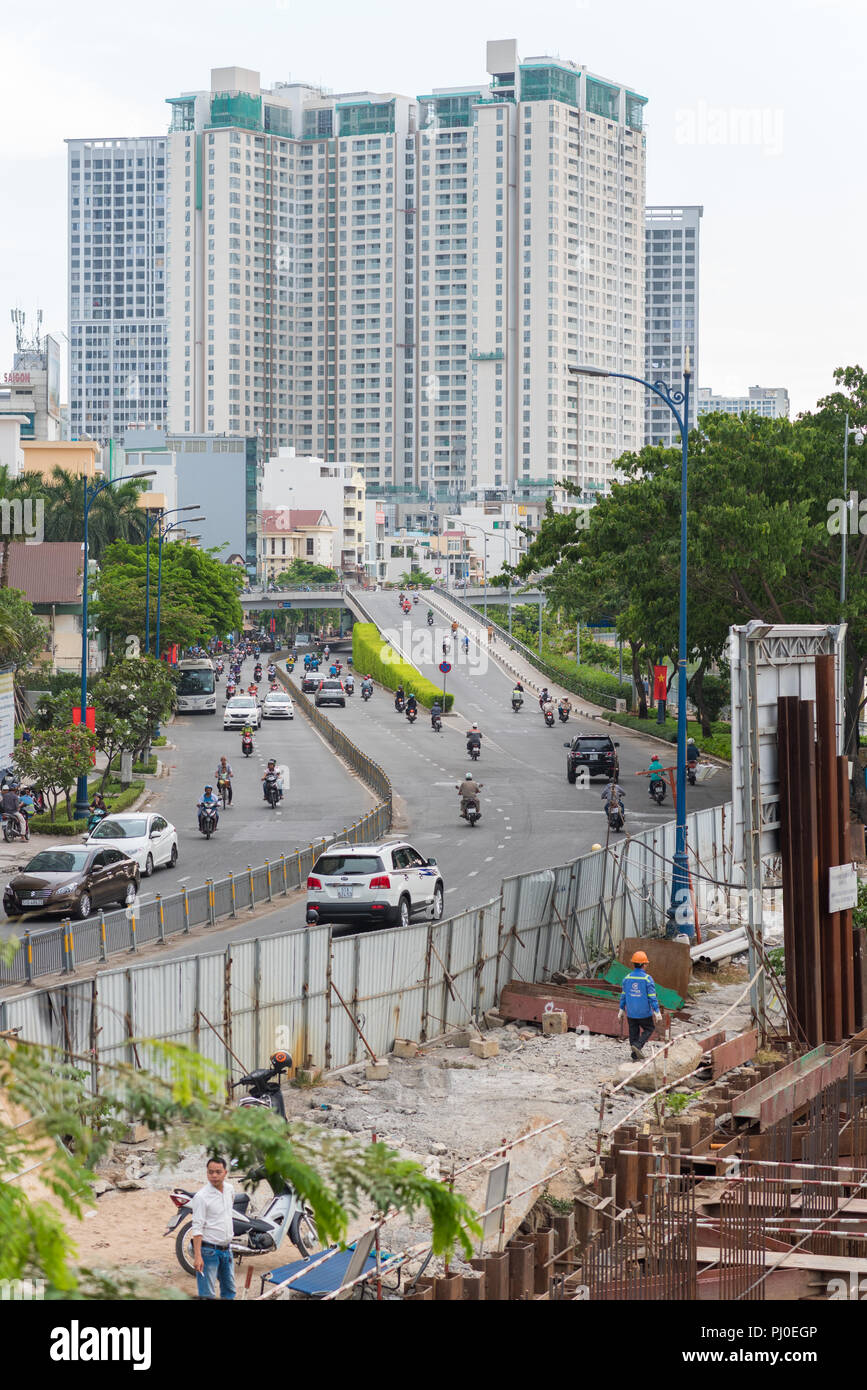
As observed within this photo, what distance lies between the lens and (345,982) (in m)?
20.4

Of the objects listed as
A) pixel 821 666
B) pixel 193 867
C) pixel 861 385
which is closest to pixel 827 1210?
pixel 821 666

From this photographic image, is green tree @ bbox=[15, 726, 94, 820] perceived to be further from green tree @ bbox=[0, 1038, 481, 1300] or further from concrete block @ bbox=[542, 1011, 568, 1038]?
green tree @ bbox=[0, 1038, 481, 1300]

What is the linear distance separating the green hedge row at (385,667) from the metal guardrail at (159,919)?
4073 centimetres

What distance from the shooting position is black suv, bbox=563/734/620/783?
53.6 metres

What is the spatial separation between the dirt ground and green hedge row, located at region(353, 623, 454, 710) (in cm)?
5722

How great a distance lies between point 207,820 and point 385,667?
5325cm

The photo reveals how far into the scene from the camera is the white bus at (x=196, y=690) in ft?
267

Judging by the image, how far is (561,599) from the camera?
3570 inches

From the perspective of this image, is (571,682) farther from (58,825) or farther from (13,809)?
(13,809)

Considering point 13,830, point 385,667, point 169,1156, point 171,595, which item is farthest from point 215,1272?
point 385,667

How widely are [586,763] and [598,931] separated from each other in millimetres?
26473

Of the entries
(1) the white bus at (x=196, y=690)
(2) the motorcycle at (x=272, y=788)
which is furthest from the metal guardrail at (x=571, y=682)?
(2) the motorcycle at (x=272, y=788)

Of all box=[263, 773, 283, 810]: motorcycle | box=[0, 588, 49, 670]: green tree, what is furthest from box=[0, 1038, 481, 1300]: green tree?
box=[0, 588, 49, 670]: green tree
